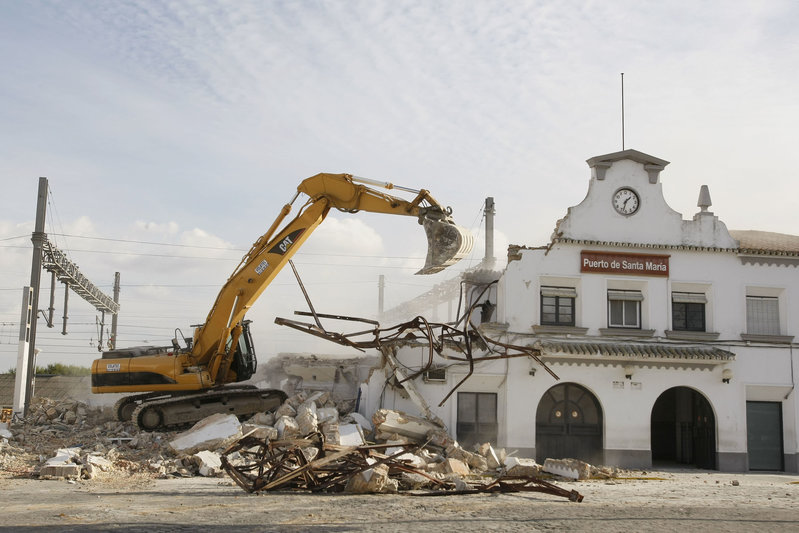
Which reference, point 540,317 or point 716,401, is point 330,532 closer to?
point 540,317

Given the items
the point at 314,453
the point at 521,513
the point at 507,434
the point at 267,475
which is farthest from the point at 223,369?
the point at 521,513

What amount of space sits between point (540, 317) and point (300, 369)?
26.3ft

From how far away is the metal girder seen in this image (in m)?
27.9

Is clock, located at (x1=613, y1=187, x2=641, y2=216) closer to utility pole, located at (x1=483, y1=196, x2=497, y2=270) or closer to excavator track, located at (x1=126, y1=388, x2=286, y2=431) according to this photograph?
utility pole, located at (x1=483, y1=196, x2=497, y2=270)

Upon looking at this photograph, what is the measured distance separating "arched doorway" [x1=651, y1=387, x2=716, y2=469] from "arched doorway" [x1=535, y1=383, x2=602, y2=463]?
3.62 m

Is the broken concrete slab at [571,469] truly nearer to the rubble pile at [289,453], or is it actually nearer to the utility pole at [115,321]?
the rubble pile at [289,453]

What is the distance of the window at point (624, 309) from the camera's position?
81.5 feet

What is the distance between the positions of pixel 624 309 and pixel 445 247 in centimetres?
1191

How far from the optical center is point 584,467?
20.0 m

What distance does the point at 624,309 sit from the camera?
24984 millimetres

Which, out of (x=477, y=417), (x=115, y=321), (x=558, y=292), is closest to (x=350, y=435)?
(x=477, y=417)

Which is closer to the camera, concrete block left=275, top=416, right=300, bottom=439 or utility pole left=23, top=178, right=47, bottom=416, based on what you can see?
concrete block left=275, top=416, right=300, bottom=439

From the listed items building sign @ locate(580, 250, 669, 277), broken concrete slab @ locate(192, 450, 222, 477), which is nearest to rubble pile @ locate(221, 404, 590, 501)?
broken concrete slab @ locate(192, 450, 222, 477)

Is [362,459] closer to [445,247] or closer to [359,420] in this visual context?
[445,247]
